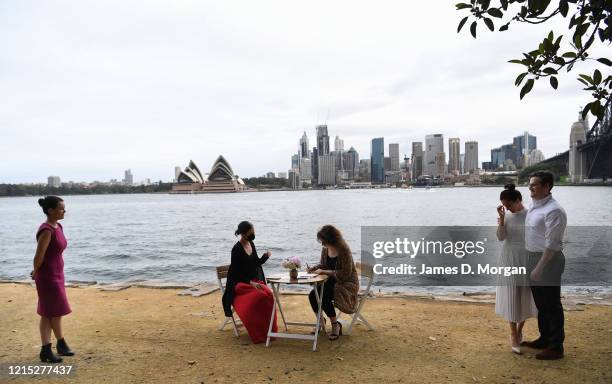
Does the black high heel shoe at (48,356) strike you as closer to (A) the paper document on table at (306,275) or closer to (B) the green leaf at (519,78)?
(A) the paper document on table at (306,275)

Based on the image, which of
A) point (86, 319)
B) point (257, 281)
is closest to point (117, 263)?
point (86, 319)

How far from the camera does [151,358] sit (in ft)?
14.3

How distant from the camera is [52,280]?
418 cm

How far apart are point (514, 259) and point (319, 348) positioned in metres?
1.99

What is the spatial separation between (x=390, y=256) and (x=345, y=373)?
13.2 m

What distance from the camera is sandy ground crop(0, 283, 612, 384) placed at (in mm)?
3840

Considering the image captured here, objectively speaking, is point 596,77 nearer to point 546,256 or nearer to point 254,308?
point 546,256

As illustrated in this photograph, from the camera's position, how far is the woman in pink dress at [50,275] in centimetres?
408

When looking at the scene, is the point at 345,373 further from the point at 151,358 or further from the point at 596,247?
the point at 596,247

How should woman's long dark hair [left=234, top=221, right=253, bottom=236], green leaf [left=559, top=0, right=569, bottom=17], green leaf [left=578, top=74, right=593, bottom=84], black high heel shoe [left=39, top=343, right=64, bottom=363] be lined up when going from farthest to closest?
woman's long dark hair [left=234, top=221, right=253, bottom=236], black high heel shoe [left=39, top=343, right=64, bottom=363], green leaf [left=578, top=74, right=593, bottom=84], green leaf [left=559, top=0, right=569, bottom=17]

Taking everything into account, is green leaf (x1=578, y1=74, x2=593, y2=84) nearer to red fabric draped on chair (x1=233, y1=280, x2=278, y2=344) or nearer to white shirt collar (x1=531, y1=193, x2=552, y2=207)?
white shirt collar (x1=531, y1=193, x2=552, y2=207)

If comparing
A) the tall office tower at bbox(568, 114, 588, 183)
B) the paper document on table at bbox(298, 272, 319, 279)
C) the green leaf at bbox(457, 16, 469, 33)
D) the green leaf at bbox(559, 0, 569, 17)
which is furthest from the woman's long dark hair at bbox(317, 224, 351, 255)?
the tall office tower at bbox(568, 114, 588, 183)

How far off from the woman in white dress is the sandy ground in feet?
1.18

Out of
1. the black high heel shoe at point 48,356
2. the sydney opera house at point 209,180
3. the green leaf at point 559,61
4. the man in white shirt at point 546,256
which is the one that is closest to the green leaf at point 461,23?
the green leaf at point 559,61
